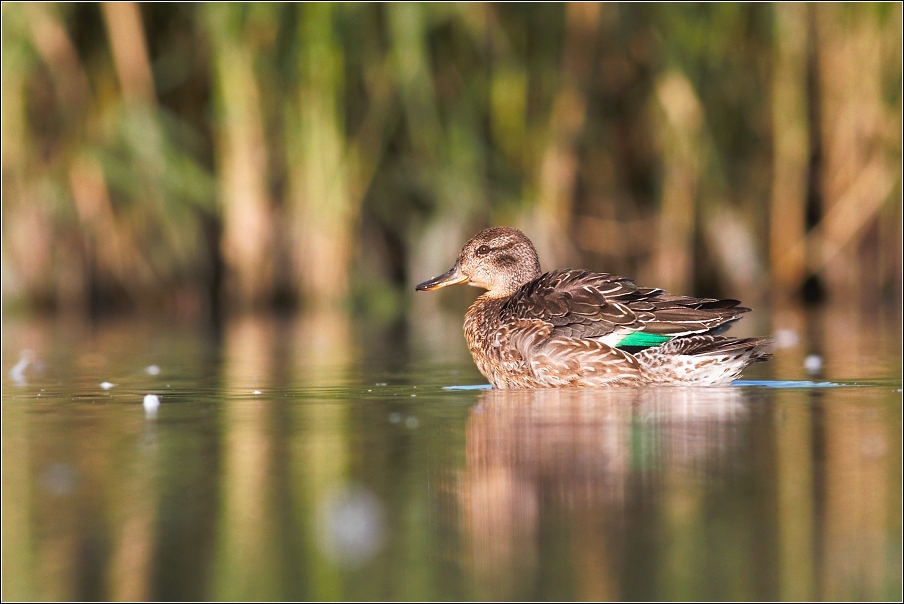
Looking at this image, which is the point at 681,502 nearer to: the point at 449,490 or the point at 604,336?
the point at 449,490

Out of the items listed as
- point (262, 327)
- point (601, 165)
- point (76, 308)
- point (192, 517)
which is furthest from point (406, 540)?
point (601, 165)

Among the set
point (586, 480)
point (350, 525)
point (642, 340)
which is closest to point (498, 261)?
point (642, 340)

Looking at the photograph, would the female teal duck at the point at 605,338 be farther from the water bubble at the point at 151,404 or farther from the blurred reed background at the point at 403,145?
the blurred reed background at the point at 403,145

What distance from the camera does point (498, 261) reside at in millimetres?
7270

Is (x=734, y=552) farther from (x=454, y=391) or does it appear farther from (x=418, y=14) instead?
(x=418, y=14)

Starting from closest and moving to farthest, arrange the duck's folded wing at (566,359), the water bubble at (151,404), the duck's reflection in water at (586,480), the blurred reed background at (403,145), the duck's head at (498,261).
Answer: the duck's reflection in water at (586,480) < the water bubble at (151,404) < the duck's folded wing at (566,359) < the duck's head at (498,261) < the blurred reed background at (403,145)

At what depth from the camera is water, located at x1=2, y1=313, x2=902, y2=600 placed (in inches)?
110

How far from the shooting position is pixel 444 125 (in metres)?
11.3

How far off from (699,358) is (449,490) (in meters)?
2.55

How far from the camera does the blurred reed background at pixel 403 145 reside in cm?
1097

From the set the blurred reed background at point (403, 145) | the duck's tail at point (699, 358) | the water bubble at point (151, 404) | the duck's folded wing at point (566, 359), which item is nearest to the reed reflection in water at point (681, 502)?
A: the duck's tail at point (699, 358)

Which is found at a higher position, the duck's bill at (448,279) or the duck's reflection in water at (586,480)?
the duck's bill at (448,279)

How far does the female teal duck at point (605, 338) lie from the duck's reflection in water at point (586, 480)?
44cm

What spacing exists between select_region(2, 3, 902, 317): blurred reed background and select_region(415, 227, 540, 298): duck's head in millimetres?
3186
